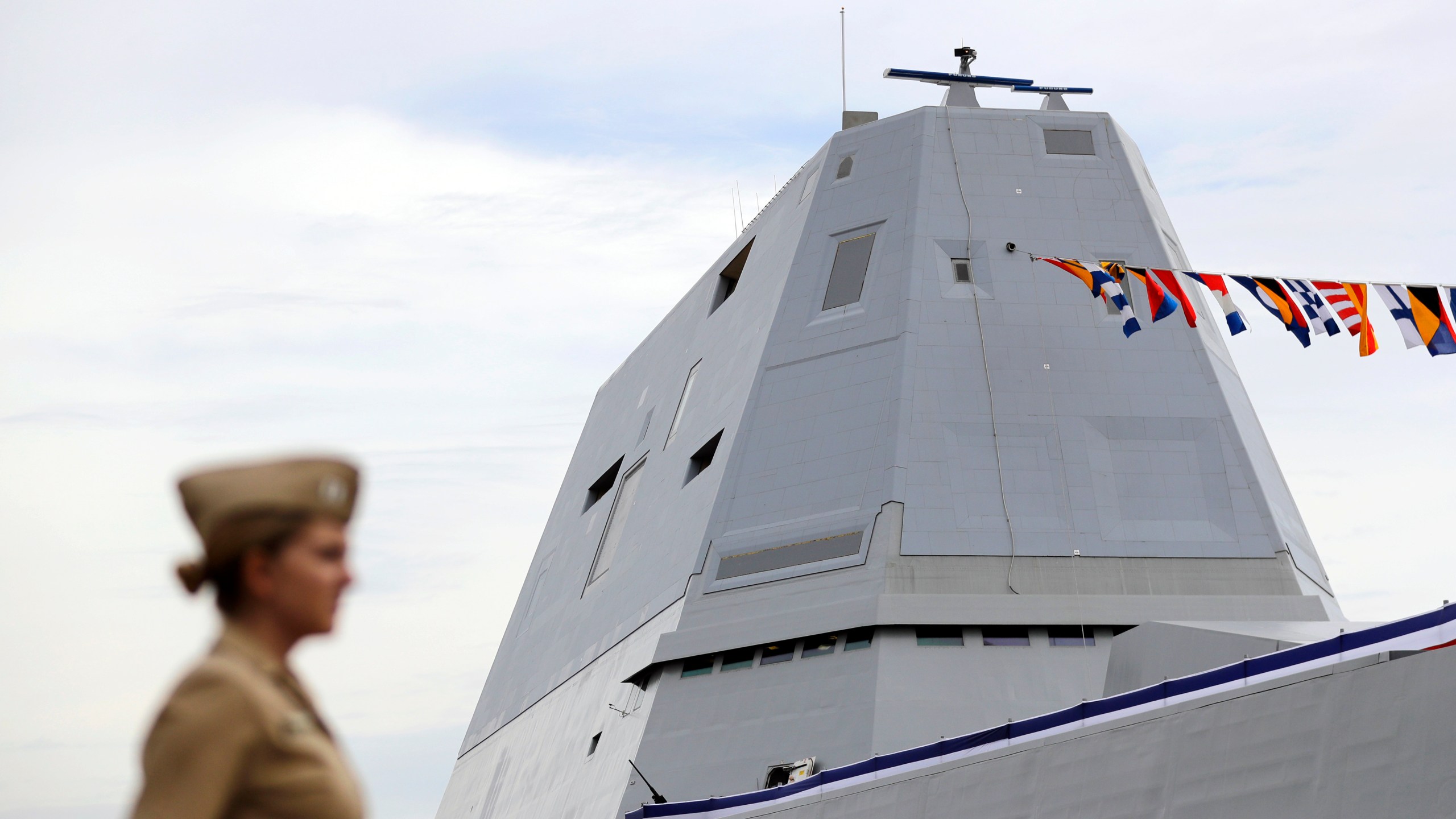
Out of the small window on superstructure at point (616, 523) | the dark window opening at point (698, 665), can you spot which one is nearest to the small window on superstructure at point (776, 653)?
the dark window opening at point (698, 665)

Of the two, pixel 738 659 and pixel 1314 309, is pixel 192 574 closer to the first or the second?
pixel 1314 309

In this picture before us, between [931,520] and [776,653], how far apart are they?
3.32 m

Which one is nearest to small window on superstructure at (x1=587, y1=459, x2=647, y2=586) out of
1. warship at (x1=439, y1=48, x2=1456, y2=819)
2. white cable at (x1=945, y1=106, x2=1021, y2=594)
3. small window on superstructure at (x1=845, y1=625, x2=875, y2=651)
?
warship at (x1=439, y1=48, x2=1456, y2=819)

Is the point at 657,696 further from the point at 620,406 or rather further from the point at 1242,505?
the point at 620,406

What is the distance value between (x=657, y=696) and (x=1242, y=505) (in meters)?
10.2

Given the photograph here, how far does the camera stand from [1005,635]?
23484mm

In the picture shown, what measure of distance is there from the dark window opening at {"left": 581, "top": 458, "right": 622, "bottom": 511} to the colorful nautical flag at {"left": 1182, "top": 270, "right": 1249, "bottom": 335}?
65.0 ft

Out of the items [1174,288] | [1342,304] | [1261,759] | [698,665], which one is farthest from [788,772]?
[1342,304]

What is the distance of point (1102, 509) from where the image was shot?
81.6 feet

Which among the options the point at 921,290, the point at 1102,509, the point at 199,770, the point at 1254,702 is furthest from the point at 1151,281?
the point at 199,770

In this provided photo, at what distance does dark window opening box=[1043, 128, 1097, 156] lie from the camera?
97.9ft

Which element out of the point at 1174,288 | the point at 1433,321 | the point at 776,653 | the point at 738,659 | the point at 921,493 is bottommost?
the point at 1433,321

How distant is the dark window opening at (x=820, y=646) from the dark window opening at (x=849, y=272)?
7.18 metres

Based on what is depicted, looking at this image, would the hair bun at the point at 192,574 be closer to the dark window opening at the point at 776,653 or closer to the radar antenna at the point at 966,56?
the dark window opening at the point at 776,653
